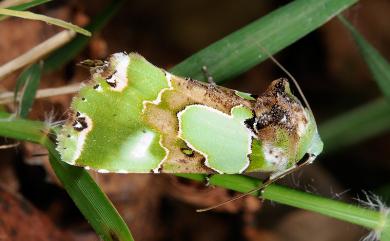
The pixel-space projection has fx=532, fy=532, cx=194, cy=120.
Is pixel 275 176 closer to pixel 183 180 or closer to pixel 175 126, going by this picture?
pixel 175 126

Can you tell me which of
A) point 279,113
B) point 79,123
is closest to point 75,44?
point 79,123

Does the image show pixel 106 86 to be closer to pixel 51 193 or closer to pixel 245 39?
pixel 245 39

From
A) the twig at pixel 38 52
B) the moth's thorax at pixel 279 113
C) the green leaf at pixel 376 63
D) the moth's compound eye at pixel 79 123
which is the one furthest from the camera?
the green leaf at pixel 376 63

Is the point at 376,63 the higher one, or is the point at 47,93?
the point at 376,63

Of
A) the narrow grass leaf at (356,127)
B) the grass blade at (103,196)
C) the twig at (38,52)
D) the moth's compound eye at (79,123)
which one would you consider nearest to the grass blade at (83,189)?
the grass blade at (103,196)

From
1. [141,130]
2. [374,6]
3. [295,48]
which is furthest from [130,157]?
[374,6]

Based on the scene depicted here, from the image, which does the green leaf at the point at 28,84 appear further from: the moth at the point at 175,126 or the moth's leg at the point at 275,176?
the moth's leg at the point at 275,176

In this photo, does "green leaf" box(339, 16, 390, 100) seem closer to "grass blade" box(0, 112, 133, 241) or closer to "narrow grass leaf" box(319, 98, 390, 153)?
"narrow grass leaf" box(319, 98, 390, 153)
